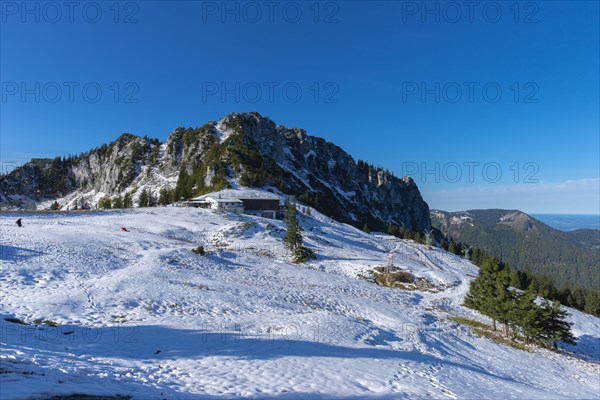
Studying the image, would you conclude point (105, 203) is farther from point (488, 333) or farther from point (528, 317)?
point (528, 317)

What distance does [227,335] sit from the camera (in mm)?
17438

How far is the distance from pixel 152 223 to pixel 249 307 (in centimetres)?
4218

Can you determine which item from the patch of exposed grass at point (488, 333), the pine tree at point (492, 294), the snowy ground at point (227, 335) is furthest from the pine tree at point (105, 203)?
the patch of exposed grass at point (488, 333)

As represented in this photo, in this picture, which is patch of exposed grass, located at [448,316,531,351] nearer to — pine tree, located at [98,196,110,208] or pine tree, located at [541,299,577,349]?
pine tree, located at [541,299,577,349]

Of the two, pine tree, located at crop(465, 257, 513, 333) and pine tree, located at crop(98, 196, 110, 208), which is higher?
pine tree, located at crop(98, 196, 110, 208)

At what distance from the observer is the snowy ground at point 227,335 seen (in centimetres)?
1124

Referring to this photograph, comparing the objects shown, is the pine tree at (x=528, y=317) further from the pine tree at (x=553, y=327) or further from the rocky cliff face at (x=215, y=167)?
the rocky cliff face at (x=215, y=167)

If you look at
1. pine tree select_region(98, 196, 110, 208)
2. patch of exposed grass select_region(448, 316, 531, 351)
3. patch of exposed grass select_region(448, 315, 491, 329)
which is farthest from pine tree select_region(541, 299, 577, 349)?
pine tree select_region(98, 196, 110, 208)

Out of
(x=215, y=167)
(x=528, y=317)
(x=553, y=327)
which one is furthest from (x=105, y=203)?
(x=553, y=327)

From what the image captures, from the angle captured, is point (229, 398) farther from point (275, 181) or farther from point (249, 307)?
point (275, 181)

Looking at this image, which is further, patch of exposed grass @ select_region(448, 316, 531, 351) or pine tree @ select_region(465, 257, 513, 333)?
pine tree @ select_region(465, 257, 513, 333)

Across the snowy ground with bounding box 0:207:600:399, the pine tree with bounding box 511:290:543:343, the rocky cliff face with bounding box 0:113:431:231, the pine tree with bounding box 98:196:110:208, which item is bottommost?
the pine tree with bounding box 511:290:543:343

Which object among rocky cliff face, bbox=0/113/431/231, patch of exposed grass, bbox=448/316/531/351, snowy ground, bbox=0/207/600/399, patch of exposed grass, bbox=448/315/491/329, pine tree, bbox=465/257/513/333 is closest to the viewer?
snowy ground, bbox=0/207/600/399

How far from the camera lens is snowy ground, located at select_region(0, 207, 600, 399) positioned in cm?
1124
